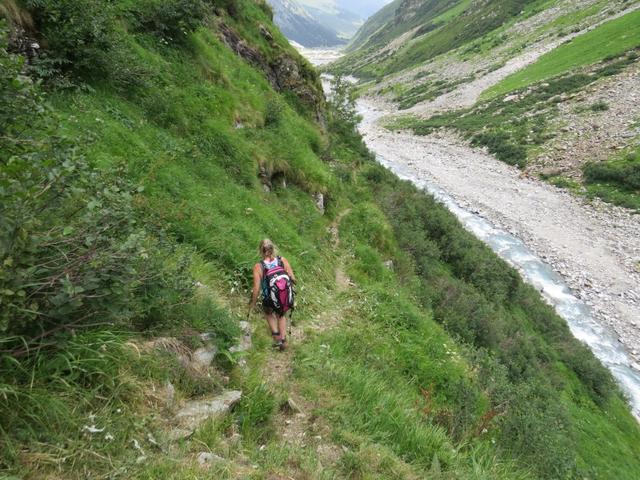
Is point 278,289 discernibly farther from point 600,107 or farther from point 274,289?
point 600,107

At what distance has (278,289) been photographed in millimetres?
7113

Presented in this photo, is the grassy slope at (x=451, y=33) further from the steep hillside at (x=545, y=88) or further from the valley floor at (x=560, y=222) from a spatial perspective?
the valley floor at (x=560, y=222)

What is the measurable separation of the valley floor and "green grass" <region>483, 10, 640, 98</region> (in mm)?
23718

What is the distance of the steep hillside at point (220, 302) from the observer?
A: 341cm

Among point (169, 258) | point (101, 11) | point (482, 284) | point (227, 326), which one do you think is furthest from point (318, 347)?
point (482, 284)

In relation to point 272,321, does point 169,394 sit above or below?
above

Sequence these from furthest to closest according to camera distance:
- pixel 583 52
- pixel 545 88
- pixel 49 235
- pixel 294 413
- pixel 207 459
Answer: pixel 583 52 < pixel 545 88 < pixel 294 413 < pixel 207 459 < pixel 49 235

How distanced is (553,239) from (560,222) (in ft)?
10.6

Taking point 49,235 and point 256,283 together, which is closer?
point 49,235

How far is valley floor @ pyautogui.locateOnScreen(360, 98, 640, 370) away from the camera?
961 inches

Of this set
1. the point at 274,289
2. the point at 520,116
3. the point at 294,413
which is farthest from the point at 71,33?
the point at 520,116

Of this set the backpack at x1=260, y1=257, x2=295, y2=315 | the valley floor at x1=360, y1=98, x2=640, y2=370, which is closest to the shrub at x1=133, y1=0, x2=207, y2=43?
the backpack at x1=260, y1=257, x2=295, y2=315

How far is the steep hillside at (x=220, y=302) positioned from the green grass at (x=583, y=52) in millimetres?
57357

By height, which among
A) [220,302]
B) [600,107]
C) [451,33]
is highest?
[451,33]
